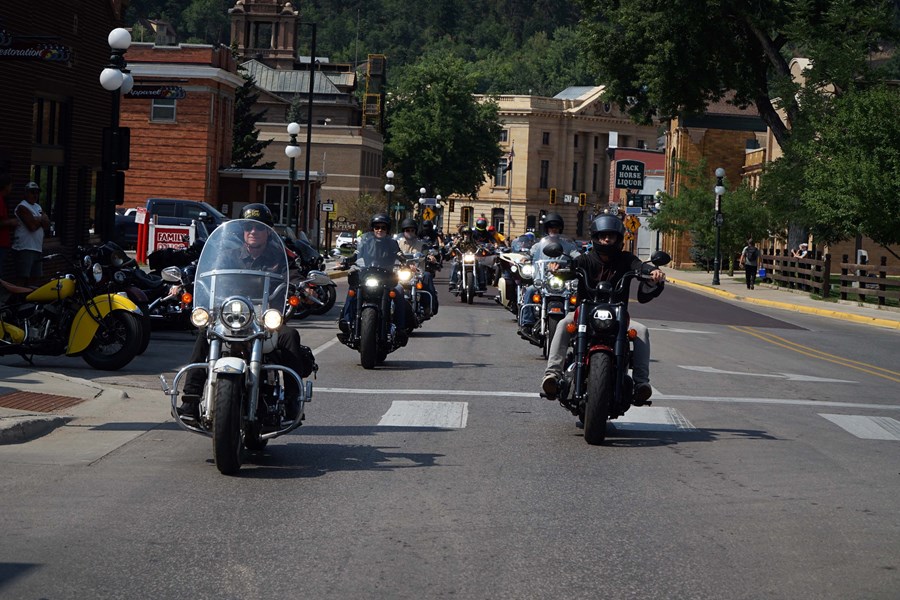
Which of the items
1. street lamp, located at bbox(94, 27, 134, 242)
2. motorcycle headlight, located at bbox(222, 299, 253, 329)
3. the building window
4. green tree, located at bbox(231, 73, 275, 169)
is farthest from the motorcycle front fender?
green tree, located at bbox(231, 73, 275, 169)

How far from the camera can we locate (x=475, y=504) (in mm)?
8453

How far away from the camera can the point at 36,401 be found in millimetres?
12117

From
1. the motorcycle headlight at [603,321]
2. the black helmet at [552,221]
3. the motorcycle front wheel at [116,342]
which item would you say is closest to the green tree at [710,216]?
the black helmet at [552,221]

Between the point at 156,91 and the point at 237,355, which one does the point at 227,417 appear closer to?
the point at 237,355

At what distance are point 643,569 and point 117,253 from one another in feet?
34.1

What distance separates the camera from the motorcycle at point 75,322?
48.6 ft

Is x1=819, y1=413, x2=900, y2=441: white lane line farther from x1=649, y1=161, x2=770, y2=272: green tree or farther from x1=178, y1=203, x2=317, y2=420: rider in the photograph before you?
x1=649, y1=161, x2=770, y2=272: green tree

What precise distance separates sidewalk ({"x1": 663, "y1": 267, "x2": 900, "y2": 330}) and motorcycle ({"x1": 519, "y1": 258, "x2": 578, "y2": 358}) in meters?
17.5

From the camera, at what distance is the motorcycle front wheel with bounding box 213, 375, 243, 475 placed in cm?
879

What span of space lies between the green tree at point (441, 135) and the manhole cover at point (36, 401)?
3948 inches

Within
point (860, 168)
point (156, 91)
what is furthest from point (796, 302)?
point (156, 91)

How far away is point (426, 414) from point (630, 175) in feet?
250

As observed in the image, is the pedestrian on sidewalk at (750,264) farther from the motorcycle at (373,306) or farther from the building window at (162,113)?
the motorcycle at (373,306)

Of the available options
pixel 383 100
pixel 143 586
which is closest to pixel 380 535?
pixel 143 586
